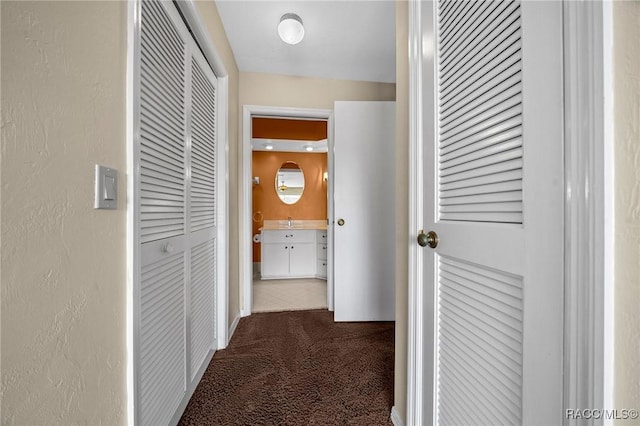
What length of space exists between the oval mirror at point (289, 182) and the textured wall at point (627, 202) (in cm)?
444

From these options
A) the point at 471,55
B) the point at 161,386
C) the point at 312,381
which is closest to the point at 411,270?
the point at 471,55

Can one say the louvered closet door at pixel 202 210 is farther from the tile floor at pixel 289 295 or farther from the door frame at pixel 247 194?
the tile floor at pixel 289 295

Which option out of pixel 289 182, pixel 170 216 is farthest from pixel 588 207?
pixel 289 182

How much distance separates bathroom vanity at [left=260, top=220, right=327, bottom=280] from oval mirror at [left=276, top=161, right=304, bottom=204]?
3.43 feet

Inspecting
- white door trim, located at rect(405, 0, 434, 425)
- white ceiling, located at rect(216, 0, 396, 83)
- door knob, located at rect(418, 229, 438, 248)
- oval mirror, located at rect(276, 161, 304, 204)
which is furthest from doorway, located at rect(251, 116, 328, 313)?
door knob, located at rect(418, 229, 438, 248)

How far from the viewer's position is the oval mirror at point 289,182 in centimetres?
477

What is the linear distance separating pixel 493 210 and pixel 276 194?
428 centimetres

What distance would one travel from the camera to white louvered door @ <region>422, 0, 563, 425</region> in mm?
559

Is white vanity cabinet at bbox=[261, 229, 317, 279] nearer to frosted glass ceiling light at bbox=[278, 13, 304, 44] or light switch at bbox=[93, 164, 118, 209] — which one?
frosted glass ceiling light at bbox=[278, 13, 304, 44]

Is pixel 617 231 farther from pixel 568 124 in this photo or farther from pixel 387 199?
pixel 387 199

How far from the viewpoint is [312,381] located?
158 centimetres

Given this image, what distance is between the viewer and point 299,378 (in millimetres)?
1611

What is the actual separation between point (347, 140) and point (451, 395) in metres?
2.00

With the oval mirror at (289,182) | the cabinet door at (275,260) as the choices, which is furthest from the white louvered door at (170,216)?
the oval mirror at (289,182)
